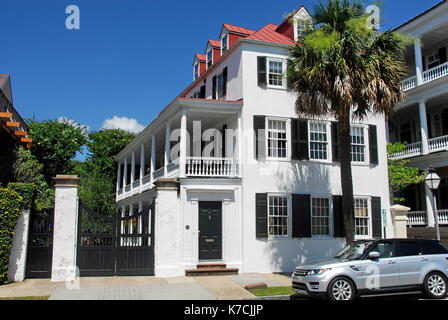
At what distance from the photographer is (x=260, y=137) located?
63.0 feet

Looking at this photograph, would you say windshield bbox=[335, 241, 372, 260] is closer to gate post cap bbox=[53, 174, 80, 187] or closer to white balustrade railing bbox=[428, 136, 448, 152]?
gate post cap bbox=[53, 174, 80, 187]

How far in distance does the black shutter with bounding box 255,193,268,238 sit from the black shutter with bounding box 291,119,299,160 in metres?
2.38

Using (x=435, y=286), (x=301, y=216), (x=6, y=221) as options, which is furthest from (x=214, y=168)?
(x=435, y=286)

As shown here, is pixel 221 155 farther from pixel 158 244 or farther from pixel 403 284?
pixel 403 284

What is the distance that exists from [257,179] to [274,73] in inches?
195

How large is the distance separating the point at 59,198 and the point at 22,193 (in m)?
1.26

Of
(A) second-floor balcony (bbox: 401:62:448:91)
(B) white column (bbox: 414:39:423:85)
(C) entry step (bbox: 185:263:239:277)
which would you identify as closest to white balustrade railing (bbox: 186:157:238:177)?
(C) entry step (bbox: 185:263:239:277)

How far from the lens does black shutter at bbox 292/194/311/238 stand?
1902cm

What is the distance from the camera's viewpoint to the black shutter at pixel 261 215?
1841 centimetres

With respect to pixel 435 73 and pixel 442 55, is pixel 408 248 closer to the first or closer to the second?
pixel 435 73

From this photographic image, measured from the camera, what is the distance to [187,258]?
17516mm

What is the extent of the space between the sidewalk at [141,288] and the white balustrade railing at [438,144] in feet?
45.6

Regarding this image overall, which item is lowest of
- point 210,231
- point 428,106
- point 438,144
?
point 210,231

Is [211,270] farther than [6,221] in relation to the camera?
Yes
